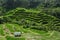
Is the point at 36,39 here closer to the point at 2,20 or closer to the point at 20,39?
the point at 20,39

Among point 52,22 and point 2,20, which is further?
point 52,22

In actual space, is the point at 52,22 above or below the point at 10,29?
below

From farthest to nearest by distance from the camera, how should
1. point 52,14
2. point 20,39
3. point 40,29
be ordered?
point 52,14, point 40,29, point 20,39

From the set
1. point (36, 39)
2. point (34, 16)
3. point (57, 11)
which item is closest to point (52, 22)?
point (34, 16)

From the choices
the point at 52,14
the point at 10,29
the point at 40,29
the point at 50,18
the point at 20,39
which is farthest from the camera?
the point at 52,14

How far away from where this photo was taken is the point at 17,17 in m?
177

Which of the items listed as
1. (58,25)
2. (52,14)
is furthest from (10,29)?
(52,14)

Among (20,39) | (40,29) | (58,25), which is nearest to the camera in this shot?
(20,39)

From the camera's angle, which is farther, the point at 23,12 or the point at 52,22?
the point at 23,12

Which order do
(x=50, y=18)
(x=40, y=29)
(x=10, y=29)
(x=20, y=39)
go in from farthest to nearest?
(x=50, y=18)
(x=40, y=29)
(x=10, y=29)
(x=20, y=39)

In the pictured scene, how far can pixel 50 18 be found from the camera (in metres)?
177

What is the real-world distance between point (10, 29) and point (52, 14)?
273 feet

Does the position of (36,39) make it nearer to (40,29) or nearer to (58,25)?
(40,29)

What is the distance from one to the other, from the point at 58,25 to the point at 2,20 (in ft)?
162
